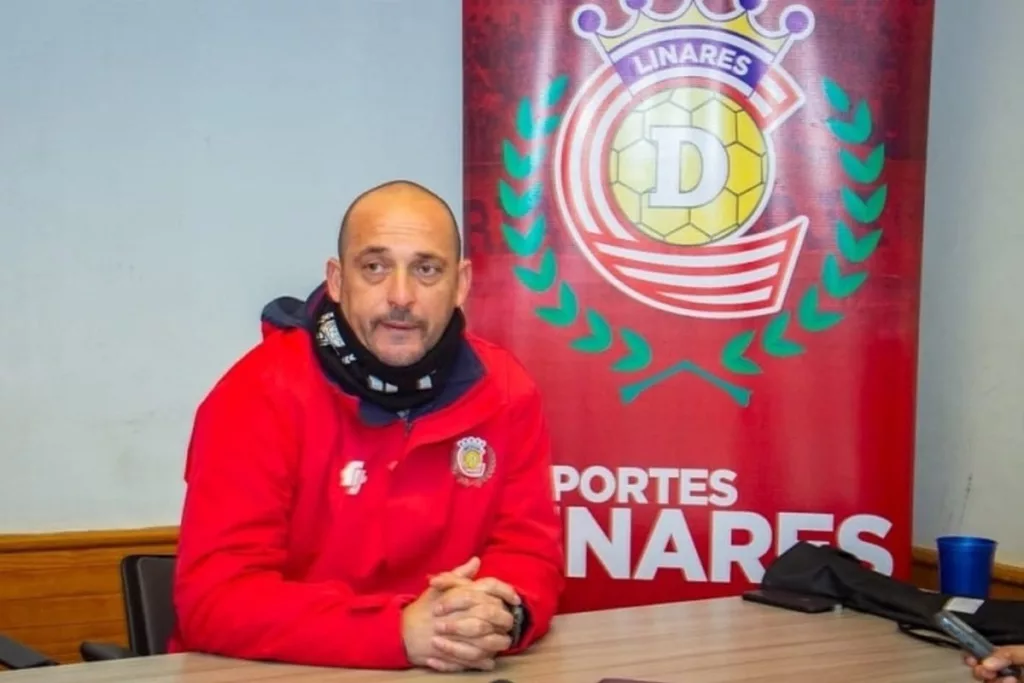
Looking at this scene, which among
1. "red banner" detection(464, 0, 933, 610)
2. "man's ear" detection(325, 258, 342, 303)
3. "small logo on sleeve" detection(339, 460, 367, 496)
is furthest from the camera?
"red banner" detection(464, 0, 933, 610)

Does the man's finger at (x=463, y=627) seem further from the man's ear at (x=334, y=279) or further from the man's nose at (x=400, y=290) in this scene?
the man's ear at (x=334, y=279)

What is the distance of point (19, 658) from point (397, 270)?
2.51ft

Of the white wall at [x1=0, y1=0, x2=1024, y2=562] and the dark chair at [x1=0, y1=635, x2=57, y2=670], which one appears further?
the white wall at [x1=0, y1=0, x2=1024, y2=562]

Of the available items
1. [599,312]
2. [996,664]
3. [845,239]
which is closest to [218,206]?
[599,312]

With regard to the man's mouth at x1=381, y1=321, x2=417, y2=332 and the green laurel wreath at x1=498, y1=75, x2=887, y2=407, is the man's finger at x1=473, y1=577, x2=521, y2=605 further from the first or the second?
the green laurel wreath at x1=498, y1=75, x2=887, y2=407

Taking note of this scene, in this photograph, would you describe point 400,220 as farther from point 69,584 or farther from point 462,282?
point 69,584

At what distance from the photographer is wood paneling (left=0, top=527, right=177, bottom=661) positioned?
2.63 meters

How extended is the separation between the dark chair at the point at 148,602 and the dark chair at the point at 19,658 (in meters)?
0.14

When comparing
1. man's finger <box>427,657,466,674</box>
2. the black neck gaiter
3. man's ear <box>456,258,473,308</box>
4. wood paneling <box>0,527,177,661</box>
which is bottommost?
wood paneling <box>0,527,177,661</box>

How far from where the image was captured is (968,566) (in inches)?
83.7

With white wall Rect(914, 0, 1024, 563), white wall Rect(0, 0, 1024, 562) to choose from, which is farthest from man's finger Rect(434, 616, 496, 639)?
white wall Rect(914, 0, 1024, 563)

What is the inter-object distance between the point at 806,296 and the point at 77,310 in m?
1.62

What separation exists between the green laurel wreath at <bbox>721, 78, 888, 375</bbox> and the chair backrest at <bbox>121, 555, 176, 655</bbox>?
136 cm

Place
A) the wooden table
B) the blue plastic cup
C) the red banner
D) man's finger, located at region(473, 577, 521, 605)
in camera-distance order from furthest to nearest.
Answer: the red banner
the blue plastic cup
man's finger, located at region(473, 577, 521, 605)
the wooden table
